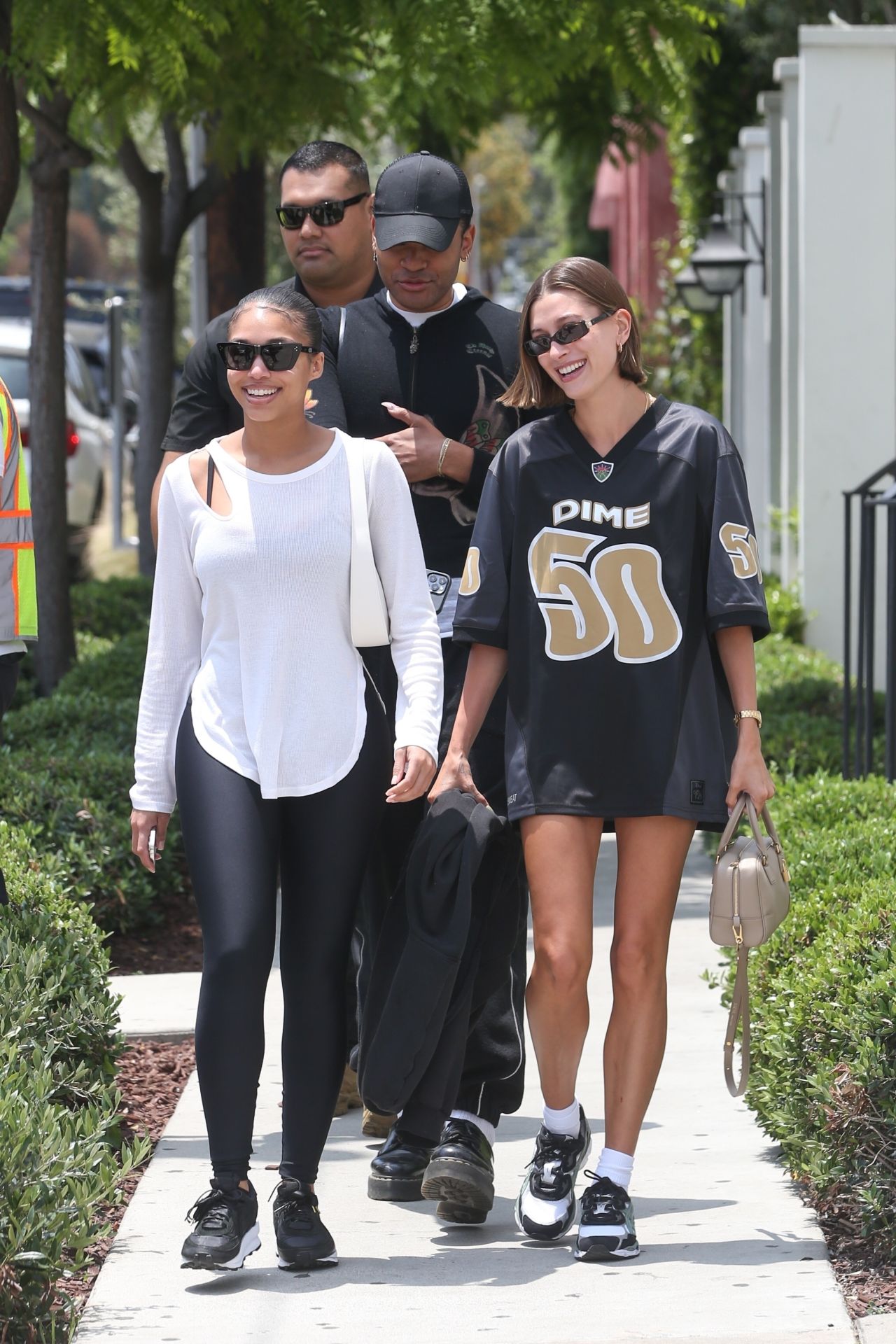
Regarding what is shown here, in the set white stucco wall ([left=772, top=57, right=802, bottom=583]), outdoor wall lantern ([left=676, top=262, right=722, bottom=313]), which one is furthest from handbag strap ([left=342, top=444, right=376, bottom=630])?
outdoor wall lantern ([left=676, top=262, right=722, bottom=313])

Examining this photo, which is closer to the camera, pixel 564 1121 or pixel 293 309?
pixel 293 309

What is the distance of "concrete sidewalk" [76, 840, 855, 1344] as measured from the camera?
354 centimetres

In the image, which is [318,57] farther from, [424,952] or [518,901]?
[424,952]

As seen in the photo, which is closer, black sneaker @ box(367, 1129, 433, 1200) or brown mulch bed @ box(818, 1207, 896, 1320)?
brown mulch bed @ box(818, 1207, 896, 1320)

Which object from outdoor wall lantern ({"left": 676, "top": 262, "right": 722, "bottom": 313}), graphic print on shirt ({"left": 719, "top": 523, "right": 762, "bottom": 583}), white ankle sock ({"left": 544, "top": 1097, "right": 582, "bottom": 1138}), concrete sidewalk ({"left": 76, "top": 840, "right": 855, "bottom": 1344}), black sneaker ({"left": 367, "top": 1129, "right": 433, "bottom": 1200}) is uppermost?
outdoor wall lantern ({"left": 676, "top": 262, "right": 722, "bottom": 313})

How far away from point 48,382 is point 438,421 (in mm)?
5886

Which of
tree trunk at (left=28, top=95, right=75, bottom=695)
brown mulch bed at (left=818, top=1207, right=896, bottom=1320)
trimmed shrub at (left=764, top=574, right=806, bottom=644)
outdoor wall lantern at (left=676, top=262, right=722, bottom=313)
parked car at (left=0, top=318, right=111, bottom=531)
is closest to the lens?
brown mulch bed at (left=818, top=1207, right=896, bottom=1320)

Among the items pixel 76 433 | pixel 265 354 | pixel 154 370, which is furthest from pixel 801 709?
pixel 76 433

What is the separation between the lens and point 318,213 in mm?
4539

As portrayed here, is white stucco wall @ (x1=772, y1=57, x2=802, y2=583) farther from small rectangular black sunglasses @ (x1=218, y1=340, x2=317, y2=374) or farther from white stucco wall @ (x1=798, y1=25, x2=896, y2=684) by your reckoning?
small rectangular black sunglasses @ (x1=218, y1=340, x2=317, y2=374)

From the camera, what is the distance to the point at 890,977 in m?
4.06

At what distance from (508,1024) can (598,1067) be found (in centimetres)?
117

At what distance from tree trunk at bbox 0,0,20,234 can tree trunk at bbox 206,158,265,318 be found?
4.03 m

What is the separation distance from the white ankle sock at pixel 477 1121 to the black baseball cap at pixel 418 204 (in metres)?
1.82
